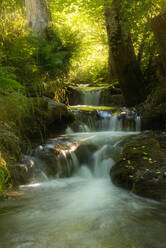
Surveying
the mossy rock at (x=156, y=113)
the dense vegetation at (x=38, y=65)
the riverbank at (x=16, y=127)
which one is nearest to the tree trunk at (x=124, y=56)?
the dense vegetation at (x=38, y=65)

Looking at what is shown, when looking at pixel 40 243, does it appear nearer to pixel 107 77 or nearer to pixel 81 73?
pixel 107 77

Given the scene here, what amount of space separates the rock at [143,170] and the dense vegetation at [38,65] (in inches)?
73.8

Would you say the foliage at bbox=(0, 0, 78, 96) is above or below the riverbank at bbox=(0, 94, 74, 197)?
above

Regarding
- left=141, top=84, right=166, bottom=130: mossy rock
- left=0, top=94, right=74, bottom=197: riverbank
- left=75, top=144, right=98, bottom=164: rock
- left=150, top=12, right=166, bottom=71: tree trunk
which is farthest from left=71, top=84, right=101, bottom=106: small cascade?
left=75, top=144, right=98, bottom=164: rock

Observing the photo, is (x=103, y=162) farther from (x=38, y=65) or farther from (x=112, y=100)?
(x=112, y=100)

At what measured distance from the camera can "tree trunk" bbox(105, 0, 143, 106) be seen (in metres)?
9.34

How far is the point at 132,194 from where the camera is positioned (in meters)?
3.92

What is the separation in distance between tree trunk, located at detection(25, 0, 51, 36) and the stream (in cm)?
811

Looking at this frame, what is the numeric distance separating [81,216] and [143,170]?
1.47 m

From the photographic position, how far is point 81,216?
123 inches

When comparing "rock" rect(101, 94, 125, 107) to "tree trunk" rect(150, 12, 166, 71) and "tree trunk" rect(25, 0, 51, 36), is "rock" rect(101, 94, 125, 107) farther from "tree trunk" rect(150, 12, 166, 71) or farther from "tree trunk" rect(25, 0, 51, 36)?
"tree trunk" rect(25, 0, 51, 36)

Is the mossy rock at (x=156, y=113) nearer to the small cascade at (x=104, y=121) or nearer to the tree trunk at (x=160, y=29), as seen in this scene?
the small cascade at (x=104, y=121)

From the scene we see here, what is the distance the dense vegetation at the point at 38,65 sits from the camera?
406 cm

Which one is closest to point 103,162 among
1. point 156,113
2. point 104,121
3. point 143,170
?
point 143,170
